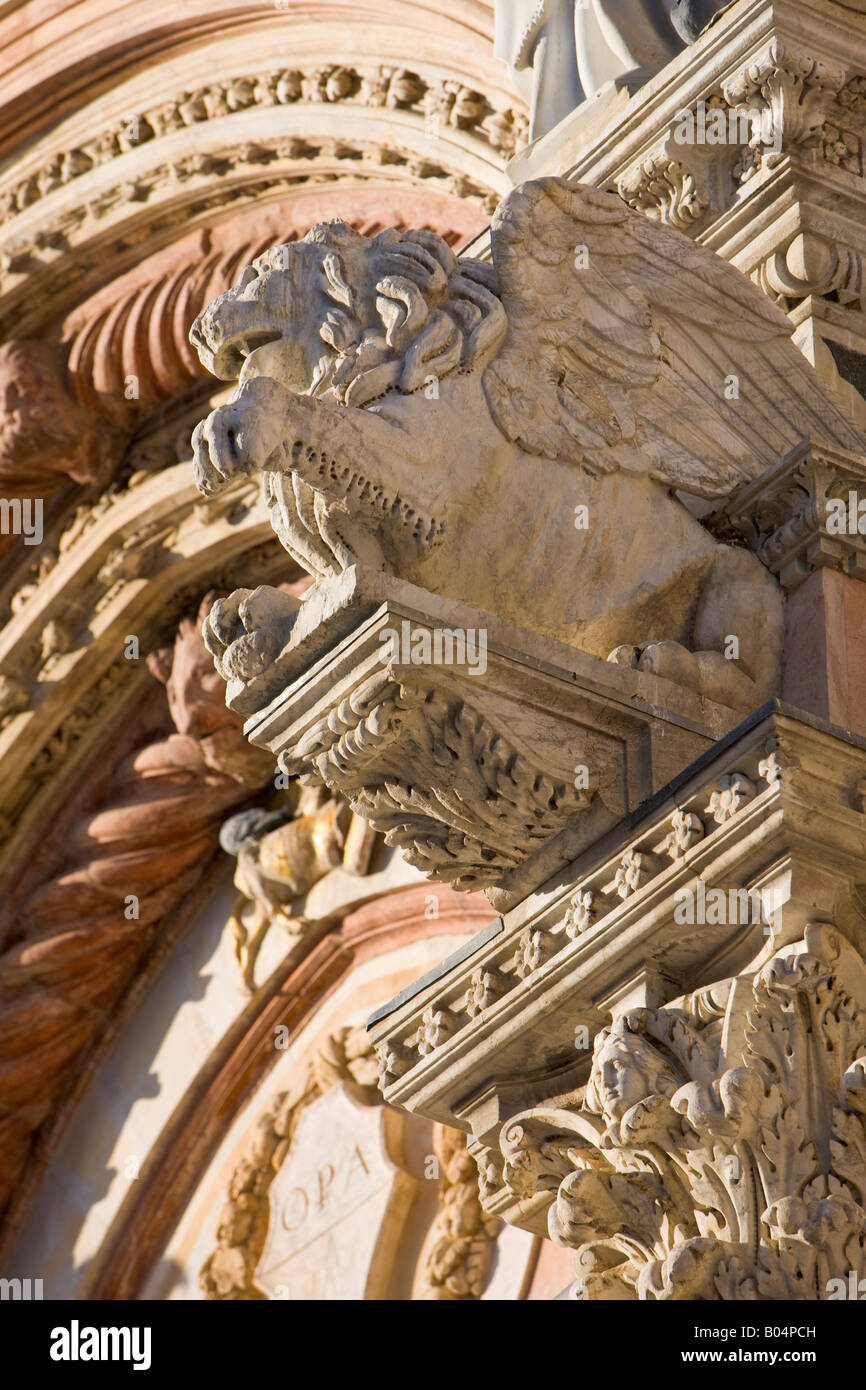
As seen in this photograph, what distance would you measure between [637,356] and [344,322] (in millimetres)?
501

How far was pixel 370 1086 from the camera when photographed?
6273 millimetres

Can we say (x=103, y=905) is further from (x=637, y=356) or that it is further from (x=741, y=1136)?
(x=741, y=1136)

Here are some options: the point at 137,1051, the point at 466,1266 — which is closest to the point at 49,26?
the point at 137,1051

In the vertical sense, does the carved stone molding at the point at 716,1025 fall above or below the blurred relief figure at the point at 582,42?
below

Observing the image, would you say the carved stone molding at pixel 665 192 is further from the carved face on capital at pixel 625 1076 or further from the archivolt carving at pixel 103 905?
the archivolt carving at pixel 103 905

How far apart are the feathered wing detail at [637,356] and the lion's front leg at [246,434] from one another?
0.41m

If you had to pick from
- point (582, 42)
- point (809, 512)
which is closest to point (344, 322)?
point (809, 512)

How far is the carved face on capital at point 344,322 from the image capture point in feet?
11.0

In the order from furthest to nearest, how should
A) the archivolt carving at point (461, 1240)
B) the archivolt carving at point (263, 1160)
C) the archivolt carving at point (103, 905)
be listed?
the archivolt carving at point (103, 905), the archivolt carving at point (263, 1160), the archivolt carving at point (461, 1240)

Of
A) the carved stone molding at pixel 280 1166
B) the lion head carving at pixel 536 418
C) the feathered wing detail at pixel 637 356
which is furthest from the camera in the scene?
the carved stone molding at pixel 280 1166

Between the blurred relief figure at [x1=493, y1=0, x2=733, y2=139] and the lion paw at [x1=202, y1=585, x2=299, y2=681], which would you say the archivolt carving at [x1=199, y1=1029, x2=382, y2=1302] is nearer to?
the blurred relief figure at [x1=493, y1=0, x2=733, y2=139]

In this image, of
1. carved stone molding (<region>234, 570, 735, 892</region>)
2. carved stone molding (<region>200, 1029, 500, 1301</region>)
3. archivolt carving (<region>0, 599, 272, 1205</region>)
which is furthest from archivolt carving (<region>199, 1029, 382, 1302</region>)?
carved stone molding (<region>234, 570, 735, 892</region>)

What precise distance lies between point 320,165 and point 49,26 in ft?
3.81

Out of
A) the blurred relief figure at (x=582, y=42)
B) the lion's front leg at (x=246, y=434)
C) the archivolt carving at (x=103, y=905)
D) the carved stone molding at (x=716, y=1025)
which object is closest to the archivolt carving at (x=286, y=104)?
the blurred relief figure at (x=582, y=42)
